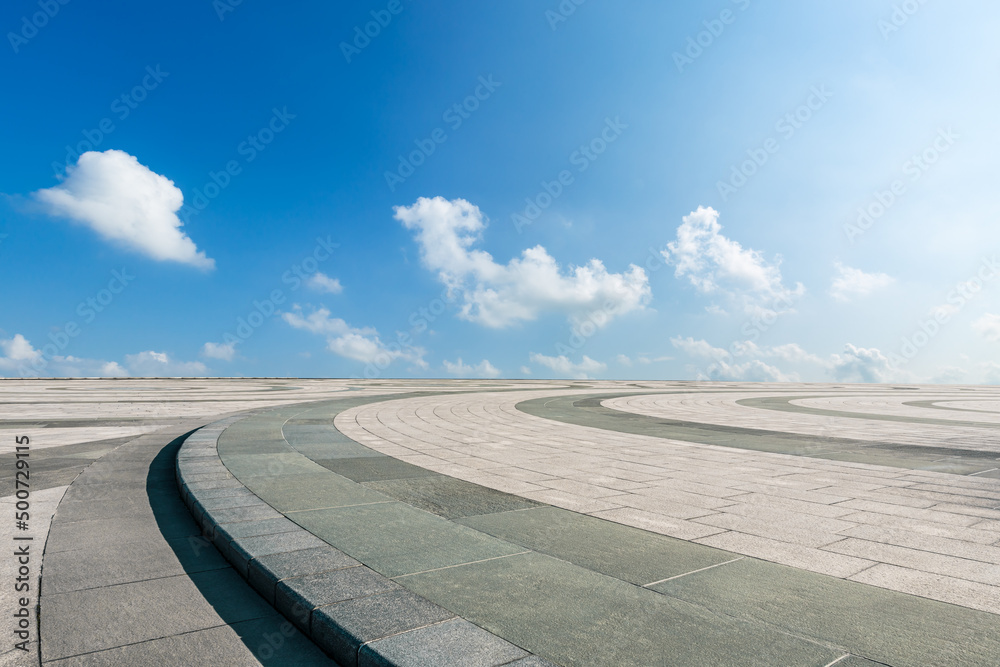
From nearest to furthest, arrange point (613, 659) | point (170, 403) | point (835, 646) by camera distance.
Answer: point (613, 659) < point (835, 646) < point (170, 403)

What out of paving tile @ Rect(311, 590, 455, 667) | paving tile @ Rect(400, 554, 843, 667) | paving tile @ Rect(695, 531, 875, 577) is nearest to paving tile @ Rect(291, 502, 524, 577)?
paving tile @ Rect(400, 554, 843, 667)

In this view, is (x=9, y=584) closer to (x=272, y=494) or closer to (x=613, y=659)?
(x=272, y=494)

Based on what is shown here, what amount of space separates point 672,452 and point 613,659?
660 centimetres

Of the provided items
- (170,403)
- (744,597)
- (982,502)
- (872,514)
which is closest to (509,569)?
(744,597)

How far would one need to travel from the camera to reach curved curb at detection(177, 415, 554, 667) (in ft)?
8.18

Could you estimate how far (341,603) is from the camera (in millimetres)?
2979

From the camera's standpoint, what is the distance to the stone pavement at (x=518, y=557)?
2.70 m

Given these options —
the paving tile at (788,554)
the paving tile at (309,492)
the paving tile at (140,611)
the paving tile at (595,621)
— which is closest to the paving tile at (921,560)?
the paving tile at (788,554)

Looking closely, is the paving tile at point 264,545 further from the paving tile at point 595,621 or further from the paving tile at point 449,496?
the paving tile at point 449,496

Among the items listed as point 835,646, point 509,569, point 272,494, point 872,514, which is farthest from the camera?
point 272,494

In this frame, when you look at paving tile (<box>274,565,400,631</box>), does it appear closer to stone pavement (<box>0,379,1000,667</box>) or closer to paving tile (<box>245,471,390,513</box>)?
stone pavement (<box>0,379,1000,667</box>)

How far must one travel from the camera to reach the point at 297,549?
12.5ft

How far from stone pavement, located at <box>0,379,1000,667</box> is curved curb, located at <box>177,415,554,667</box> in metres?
0.02

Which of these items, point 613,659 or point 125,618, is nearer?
point 613,659
